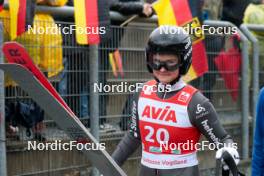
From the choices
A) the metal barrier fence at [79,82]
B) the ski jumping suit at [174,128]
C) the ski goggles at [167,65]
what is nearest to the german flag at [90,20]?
the metal barrier fence at [79,82]

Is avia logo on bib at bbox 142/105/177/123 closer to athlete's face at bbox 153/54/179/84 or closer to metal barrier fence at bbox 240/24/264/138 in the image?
athlete's face at bbox 153/54/179/84

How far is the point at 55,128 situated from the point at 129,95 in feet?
3.24

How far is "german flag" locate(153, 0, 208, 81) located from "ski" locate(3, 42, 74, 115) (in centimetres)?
339

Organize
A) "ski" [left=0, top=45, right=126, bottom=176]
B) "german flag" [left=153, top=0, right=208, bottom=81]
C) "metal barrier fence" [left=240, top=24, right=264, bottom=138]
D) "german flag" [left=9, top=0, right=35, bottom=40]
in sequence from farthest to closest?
"metal barrier fence" [left=240, top=24, right=264, bottom=138] < "german flag" [left=153, top=0, right=208, bottom=81] < "german flag" [left=9, top=0, right=35, bottom=40] < "ski" [left=0, top=45, right=126, bottom=176]

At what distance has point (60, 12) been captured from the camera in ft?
19.8

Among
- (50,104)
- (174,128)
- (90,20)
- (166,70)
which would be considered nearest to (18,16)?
(90,20)

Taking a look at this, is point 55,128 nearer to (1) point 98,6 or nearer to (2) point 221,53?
(1) point 98,6

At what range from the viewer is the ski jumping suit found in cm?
392

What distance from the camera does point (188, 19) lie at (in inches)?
275

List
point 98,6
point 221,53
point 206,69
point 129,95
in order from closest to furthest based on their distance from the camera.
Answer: point 98,6
point 129,95
point 206,69
point 221,53

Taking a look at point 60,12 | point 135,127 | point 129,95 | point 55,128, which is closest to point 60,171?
point 55,128

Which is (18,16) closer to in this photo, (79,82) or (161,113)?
(79,82)


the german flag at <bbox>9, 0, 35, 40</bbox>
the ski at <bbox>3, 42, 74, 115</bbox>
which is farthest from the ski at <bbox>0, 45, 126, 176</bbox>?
the german flag at <bbox>9, 0, 35, 40</bbox>

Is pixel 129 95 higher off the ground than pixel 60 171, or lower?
higher
